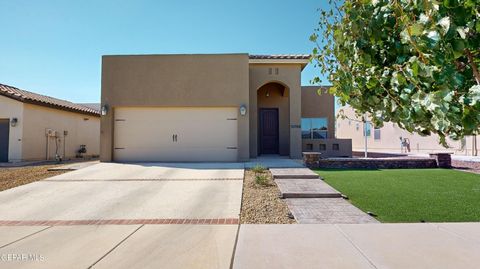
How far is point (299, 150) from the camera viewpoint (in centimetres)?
1317

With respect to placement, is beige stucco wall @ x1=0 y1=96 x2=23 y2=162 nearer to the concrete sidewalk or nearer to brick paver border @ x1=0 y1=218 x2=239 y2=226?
brick paver border @ x1=0 y1=218 x2=239 y2=226

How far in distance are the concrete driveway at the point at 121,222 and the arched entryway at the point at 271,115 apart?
259 inches

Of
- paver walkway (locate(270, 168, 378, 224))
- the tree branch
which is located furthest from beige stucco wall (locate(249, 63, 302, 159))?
the tree branch

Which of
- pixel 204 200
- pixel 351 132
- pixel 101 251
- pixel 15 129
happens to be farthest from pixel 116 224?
pixel 351 132

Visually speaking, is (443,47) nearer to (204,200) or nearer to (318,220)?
(318,220)

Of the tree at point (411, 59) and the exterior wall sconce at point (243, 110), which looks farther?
the exterior wall sconce at point (243, 110)

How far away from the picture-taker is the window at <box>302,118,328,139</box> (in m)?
15.6

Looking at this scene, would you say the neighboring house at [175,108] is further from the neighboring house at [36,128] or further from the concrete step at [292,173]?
the neighboring house at [36,128]

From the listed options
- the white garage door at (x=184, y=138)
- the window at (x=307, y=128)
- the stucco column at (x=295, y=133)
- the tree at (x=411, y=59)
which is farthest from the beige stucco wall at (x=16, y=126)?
the tree at (x=411, y=59)

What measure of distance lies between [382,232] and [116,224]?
14.1 feet

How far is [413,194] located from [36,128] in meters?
16.7

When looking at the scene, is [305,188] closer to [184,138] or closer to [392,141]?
[184,138]

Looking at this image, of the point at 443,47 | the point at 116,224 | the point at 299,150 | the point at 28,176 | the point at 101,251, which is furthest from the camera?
the point at 299,150

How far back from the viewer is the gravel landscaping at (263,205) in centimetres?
482
